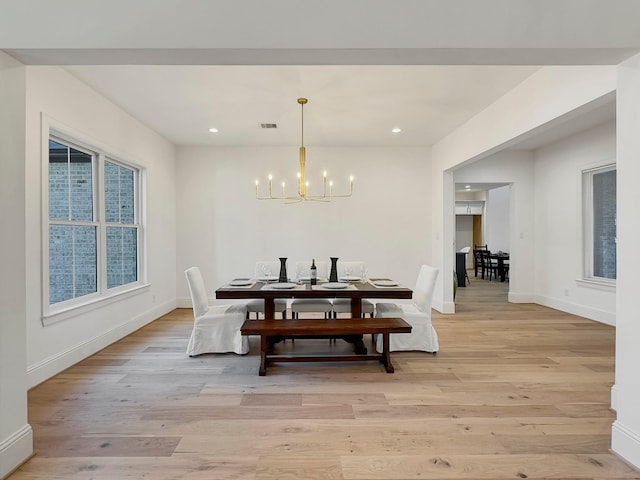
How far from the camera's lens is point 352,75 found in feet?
10.8

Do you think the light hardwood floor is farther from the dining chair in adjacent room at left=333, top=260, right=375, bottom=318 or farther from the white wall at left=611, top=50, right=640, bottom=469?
the dining chair in adjacent room at left=333, top=260, right=375, bottom=318

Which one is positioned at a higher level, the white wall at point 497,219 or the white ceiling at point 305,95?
the white ceiling at point 305,95

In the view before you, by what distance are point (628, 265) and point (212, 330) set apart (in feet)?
11.0

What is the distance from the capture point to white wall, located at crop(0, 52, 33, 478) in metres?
1.80

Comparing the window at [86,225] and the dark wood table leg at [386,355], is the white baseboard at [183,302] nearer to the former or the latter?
the window at [86,225]

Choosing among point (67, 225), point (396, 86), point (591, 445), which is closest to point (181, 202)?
point (67, 225)

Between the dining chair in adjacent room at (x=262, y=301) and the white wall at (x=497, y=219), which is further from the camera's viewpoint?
the white wall at (x=497, y=219)

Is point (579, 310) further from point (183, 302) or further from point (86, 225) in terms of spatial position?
point (86, 225)

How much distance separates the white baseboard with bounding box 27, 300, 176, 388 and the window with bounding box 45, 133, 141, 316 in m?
0.40

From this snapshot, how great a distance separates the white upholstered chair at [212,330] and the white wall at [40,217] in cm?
108

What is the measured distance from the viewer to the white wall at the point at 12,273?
1802 millimetres

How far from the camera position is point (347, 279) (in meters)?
4.23

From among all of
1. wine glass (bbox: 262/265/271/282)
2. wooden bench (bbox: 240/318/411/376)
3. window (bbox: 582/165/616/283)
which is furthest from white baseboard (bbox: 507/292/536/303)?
wine glass (bbox: 262/265/271/282)

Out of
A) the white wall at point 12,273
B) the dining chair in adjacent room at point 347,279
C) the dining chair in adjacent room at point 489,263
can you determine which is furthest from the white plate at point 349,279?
the dining chair in adjacent room at point 489,263
